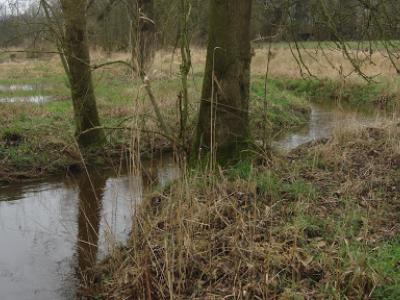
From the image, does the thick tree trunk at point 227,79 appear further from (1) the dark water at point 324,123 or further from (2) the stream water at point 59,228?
(1) the dark water at point 324,123

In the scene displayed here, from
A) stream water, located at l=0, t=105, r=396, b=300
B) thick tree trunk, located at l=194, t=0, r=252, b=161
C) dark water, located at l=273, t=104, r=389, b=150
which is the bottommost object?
stream water, located at l=0, t=105, r=396, b=300

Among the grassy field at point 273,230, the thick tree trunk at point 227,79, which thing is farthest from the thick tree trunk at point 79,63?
the grassy field at point 273,230

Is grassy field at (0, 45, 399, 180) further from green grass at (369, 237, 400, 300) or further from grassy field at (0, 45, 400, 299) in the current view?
green grass at (369, 237, 400, 300)

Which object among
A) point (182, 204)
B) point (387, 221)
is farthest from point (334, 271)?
point (182, 204)

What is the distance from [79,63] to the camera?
916 cm

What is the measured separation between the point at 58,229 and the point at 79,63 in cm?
367

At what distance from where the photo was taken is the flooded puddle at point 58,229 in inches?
205

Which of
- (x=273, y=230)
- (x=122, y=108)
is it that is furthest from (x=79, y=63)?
(x=273, y=230)

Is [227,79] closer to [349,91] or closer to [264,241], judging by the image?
[264,241]

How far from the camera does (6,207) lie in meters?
7.62

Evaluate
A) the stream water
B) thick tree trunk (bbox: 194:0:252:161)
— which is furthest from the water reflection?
thick tree trunk (bbox: 194:0:252:161)

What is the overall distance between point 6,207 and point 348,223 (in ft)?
17.3

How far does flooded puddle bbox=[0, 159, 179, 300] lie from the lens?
5219 millimetres

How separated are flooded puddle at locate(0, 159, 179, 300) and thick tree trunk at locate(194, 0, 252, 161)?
775 mm
